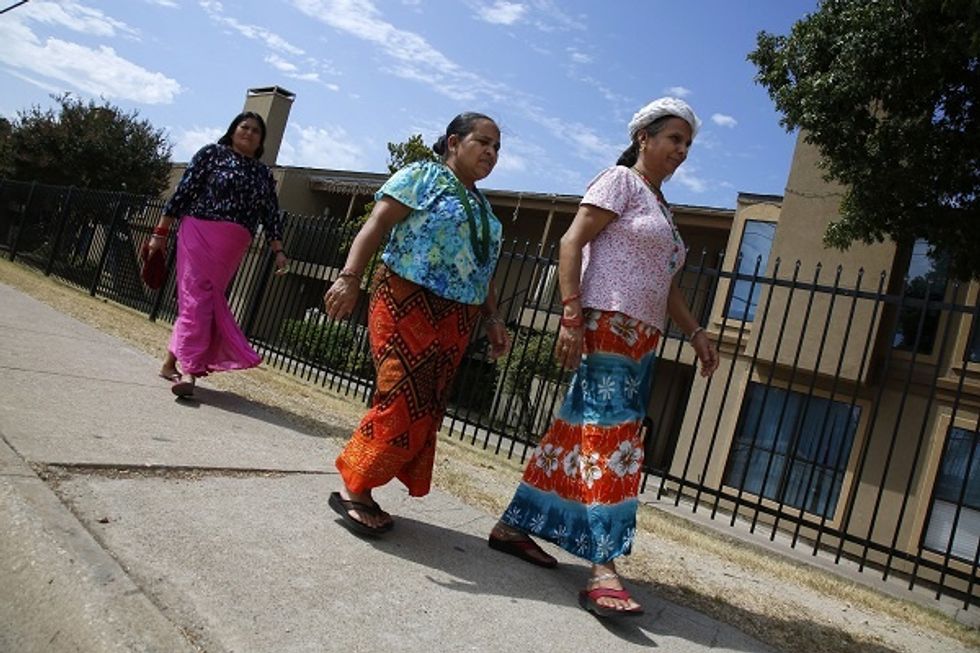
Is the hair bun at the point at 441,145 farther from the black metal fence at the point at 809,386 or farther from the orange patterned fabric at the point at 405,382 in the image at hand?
the black metal fence at the point at 809,386

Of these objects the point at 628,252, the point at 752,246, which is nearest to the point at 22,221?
the point at 752,246

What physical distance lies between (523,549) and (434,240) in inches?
47.9

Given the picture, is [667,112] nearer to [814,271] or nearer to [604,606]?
[604,606]

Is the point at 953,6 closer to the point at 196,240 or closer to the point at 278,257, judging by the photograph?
the point at 278,257

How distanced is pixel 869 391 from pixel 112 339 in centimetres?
1048

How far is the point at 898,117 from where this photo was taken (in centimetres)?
826

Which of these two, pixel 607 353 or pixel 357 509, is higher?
pixel 607 353

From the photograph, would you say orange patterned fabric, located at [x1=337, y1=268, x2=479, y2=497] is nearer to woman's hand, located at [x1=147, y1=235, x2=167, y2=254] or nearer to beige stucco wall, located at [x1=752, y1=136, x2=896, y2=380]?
woman's hand, located at [x1=147, y1=235, x2=167, y2=254]

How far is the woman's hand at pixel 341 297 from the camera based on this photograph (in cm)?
251

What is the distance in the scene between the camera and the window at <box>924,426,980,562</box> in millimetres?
10250

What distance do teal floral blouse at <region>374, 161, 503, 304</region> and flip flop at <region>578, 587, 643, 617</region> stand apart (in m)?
1.10

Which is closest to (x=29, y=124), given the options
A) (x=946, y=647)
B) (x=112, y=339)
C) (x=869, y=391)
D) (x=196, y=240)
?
(x=112, y=339)

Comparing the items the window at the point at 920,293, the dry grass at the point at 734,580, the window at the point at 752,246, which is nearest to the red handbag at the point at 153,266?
the dry grass at the point at 734,580

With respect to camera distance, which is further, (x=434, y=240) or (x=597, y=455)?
(x=434, y=240)
